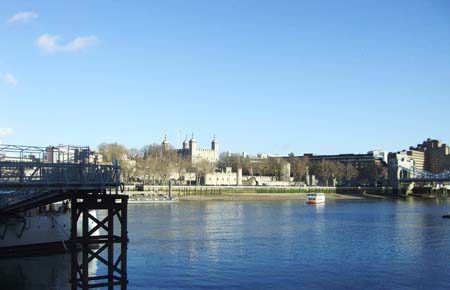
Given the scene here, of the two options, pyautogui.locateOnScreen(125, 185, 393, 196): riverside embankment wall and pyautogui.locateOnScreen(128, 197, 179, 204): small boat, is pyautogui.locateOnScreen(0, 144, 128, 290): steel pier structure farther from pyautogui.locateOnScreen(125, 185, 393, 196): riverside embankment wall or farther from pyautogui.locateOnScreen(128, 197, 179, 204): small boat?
pyautogui.locateOnScreen(125, 185, 393, 196): riverside embankment wall

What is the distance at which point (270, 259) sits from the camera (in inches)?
1695

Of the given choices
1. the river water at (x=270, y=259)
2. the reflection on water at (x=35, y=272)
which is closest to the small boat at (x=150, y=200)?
the river water at (x=270, y=259)

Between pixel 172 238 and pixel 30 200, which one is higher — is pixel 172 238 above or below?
below

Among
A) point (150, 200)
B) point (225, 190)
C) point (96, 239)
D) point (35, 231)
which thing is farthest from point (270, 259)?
point (225, 190)

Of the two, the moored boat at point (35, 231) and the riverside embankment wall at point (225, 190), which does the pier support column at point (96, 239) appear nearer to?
the moored boat at point (35, 231)

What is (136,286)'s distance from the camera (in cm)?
3325

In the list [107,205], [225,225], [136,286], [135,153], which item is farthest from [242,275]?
[135,153]

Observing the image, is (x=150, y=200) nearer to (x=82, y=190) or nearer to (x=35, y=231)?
(x=35, y=231)

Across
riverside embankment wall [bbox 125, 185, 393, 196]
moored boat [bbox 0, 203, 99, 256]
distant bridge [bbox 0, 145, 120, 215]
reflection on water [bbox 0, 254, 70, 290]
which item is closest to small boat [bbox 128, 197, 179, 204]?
riverside embankment wall [bbox 125, 185, 393, 196]

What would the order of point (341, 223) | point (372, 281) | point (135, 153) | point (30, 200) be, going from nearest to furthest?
point (30, 200), point (372, 281), point (341, 223), point (135, 153)

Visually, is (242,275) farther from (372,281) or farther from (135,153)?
(135,153)

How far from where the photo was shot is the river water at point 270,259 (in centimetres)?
3478

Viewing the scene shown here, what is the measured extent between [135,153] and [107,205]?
164 meters

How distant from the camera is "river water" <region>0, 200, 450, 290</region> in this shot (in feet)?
114
